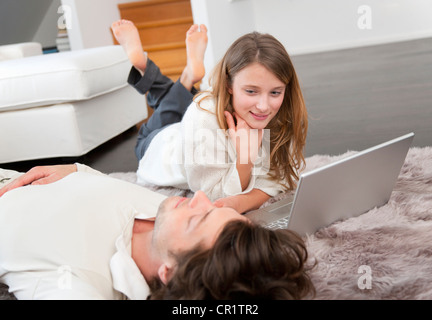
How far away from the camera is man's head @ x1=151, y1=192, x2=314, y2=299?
2.83 ft

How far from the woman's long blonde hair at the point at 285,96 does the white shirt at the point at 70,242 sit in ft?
1.96

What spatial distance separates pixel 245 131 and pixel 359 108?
58.5 inches

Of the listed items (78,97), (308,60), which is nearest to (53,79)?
(78,97)

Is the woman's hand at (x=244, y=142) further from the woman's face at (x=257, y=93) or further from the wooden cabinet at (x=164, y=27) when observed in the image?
the wooden cabinet at (x=164, y=27)

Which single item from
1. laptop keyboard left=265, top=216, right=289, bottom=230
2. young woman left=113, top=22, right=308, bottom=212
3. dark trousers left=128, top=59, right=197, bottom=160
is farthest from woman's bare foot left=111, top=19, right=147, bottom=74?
laptop keyboard left=265, top=216, right=289, bottom=230

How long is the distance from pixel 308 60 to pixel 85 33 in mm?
2303

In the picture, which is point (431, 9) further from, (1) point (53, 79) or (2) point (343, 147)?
(1) point (53, 79)

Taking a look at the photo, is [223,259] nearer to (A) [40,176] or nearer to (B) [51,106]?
(A) [40,176]

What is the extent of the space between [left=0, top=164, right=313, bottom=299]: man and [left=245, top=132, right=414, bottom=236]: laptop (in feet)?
0.61

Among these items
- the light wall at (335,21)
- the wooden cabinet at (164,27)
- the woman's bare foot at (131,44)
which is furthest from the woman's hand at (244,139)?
the light wall at (335,21)

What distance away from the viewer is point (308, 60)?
541cm

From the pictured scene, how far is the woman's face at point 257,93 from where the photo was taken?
5.30 ft

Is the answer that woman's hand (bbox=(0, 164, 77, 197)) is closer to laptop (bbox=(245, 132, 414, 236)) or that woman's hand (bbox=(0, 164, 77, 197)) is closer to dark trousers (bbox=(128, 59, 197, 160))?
laptop (bbox=(245, 132, 414, 236))

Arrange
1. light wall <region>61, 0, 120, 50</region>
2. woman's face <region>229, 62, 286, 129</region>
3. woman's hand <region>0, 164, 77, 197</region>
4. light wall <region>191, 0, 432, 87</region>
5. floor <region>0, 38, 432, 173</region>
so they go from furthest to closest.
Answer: light wall <region>191, 0, 432, 87</region>
light wall <region>61, 0, 120, 50</region>
floor <region>0, 38, 432, 173</region>
woman's face <region>229, 62, 286, 129</region>
woman's hand <region>0, 164, 77, 197</region>
